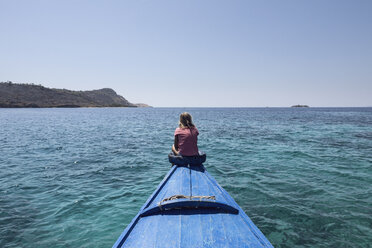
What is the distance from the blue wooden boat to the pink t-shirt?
2874 mm

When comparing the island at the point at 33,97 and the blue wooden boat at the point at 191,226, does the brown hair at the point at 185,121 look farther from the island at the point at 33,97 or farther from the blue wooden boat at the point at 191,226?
the island at the point at 33,97

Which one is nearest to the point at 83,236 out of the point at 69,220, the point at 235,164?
the point at 69,220

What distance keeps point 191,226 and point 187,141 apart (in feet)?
13.8

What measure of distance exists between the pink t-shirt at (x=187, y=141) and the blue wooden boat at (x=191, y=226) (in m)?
2.87

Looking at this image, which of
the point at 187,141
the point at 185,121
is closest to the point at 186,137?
the point at 187,141

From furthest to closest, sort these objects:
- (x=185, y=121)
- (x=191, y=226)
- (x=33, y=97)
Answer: (x=33, y=97), (x=185, y=121), (x=191, y=226)

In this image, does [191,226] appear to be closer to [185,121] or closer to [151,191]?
[185,121]

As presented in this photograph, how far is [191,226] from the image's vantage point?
383 centimetres

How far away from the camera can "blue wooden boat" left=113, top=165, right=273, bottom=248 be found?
3402mm

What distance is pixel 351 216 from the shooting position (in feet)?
22.6

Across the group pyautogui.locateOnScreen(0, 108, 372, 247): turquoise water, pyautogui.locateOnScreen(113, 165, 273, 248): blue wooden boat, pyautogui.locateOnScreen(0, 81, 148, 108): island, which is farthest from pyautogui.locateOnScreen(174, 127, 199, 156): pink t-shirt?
pyautogui.locateOnScreen(0, 81, 148, 108): island

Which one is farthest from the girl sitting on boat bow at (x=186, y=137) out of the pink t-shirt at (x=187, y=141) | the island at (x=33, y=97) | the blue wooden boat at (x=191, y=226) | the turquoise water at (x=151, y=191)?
the island at (x=33, y=97)

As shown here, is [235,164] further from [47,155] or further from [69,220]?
[47,155]

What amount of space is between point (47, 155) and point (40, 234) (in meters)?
11.6
